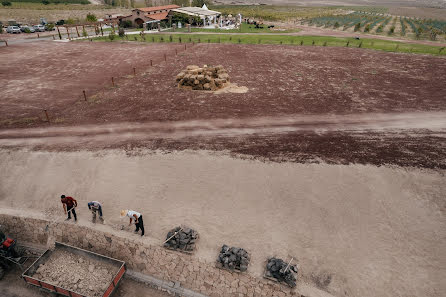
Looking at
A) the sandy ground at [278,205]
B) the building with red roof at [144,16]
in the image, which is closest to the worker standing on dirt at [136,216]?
the sandy ground at [278,205]

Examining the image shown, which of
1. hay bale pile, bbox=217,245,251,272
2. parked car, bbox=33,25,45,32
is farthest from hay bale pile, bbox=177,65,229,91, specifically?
parked car, bbox=33,25,45,32

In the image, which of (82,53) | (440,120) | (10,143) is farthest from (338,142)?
(82,53)

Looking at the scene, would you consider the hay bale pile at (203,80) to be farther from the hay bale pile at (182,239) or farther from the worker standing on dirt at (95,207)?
the hay bale pile at (182,239)

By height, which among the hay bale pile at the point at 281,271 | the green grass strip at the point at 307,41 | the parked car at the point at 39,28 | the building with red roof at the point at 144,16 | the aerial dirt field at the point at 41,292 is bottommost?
the aerial dirt field at the point at 41,292

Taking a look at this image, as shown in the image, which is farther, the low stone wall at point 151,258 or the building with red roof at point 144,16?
the building with red roof at point 144,16

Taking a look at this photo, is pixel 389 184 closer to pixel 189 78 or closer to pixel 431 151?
pixel 431 151

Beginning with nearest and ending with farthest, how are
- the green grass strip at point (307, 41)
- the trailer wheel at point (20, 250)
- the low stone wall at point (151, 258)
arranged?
the low stone wall at point (151, 258), the trailer wheel at point (20, 250), the green grass strip at point (307, 41)

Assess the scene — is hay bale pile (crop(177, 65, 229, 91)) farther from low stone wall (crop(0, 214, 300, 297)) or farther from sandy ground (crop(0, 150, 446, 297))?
low stone wall (crop(0, 214, 300, 297))

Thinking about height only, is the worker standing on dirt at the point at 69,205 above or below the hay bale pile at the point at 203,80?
below
